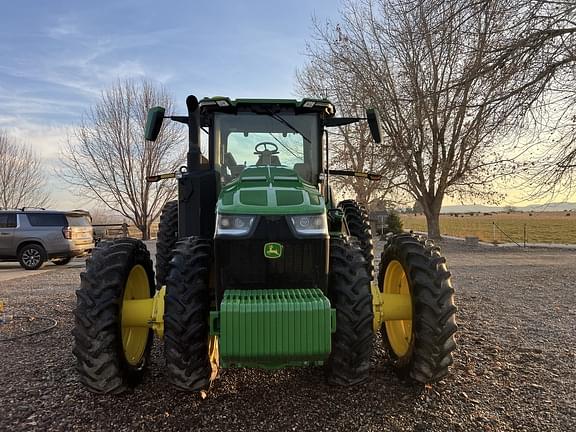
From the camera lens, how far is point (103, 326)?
135 inches

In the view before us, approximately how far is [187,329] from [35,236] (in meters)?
12.8

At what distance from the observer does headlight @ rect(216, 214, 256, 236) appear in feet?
11.2

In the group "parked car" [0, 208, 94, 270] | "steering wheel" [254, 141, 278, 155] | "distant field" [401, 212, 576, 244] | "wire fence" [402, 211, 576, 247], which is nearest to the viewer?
"steering wheel" [254, 141, 278, 155]

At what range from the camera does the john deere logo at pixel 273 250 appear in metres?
3.44

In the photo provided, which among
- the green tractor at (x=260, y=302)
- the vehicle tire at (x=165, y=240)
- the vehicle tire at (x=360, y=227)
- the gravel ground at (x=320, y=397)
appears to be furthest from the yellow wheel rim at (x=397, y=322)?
the vehicle tire at (x=165, y=240)

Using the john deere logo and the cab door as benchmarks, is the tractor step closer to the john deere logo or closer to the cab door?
the john deere logo

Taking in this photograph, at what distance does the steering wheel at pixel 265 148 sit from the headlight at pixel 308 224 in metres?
1.41

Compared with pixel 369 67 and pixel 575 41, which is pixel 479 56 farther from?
pixel 369 67

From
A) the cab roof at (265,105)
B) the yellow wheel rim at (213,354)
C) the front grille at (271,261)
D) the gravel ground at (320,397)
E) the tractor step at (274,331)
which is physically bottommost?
the gravel ground at (320,397)

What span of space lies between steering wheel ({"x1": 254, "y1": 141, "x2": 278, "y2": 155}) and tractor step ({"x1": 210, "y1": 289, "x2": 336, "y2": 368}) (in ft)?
6.53

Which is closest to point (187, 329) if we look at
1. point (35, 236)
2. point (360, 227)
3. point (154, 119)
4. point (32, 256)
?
point (154, 119)

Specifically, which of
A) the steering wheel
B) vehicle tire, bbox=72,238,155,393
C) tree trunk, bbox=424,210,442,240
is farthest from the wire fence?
vehicle tire, bbox=72,238,155,393

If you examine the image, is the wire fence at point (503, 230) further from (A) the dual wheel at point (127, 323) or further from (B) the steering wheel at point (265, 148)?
(A) the dual wheel at point (127, 323)

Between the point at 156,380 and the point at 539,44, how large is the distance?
33.8 ft
